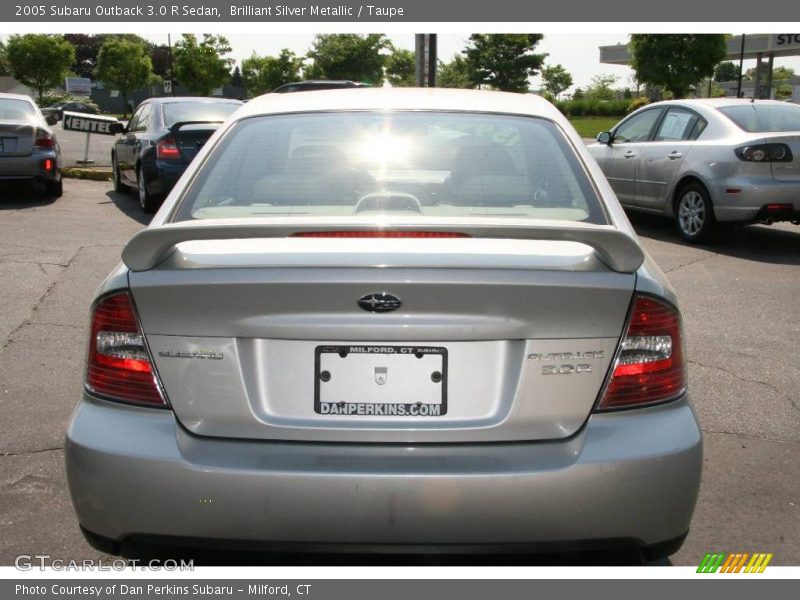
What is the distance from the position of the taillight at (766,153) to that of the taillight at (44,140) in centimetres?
926

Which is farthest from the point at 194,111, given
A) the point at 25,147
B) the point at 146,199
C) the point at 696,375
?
the point at 696,375

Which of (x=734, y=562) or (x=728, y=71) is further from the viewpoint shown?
(x=728, y=71)

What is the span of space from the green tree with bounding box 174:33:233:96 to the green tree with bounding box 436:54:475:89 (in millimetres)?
19336

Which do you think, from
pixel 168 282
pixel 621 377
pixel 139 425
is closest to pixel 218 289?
pixel 168 282

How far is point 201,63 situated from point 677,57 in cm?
3755

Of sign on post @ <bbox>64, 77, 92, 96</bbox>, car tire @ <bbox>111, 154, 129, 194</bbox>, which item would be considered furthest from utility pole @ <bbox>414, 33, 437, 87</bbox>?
sign on post @ <bbox>64, 77, 92, 96</bbox>

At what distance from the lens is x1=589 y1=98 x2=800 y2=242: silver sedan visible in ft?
30.6

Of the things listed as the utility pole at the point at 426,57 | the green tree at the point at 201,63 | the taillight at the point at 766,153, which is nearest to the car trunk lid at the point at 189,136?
the taillight at the point at 766,153

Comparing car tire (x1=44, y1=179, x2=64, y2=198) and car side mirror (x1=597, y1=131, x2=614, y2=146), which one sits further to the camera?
car tire (x1=44, y1=179, x2=64, y2=198)

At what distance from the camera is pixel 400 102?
3.64m

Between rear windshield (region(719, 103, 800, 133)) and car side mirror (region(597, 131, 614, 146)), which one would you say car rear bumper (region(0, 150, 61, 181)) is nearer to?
car side mirror (region(597, 131, 614, 146))

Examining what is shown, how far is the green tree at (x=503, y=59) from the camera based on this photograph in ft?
276

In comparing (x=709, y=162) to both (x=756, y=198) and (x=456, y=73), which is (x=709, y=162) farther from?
(x=456, y=73)

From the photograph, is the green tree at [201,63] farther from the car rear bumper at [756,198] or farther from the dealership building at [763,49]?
the car rear bumper at [756,198]
